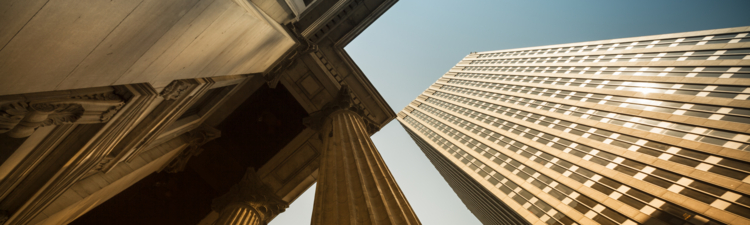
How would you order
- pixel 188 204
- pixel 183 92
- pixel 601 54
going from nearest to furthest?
pixel 183 92
pixel 188 204
pixel 601 54

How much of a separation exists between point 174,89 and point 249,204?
9708 mm

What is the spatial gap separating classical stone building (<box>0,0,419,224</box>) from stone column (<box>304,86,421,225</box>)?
52 millimetres

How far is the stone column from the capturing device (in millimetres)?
6801

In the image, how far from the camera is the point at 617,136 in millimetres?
46375

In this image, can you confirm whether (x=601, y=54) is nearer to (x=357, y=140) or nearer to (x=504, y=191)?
(x=504, y=191)

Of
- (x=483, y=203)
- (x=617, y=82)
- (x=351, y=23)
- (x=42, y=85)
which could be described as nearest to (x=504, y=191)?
(x=483, y=203)

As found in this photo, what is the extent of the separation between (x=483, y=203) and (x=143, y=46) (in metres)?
74.9

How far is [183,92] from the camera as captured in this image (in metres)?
8.03

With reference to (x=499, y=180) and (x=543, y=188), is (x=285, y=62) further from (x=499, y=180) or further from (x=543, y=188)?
(x=499, y=180)

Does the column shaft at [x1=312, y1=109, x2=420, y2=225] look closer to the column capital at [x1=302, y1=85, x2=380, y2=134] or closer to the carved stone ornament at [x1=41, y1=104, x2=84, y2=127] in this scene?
the column capital at [x1=302, y1=85, x2=380, y2=134]

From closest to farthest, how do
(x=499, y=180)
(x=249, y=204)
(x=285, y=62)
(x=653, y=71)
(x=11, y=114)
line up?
1. (x=11, y=114)
2. (x=249, y=204)
3. (x=285, y=62)
4. (x=653, y=71)
5. (x=499, y=180)

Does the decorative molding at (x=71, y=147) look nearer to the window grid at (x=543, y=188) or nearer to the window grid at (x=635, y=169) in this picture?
the window grid at (x=635, y=169)

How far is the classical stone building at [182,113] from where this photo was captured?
3.25 meters

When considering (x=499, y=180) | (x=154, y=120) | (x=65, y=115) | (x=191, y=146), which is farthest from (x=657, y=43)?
(x=65, y=115)
